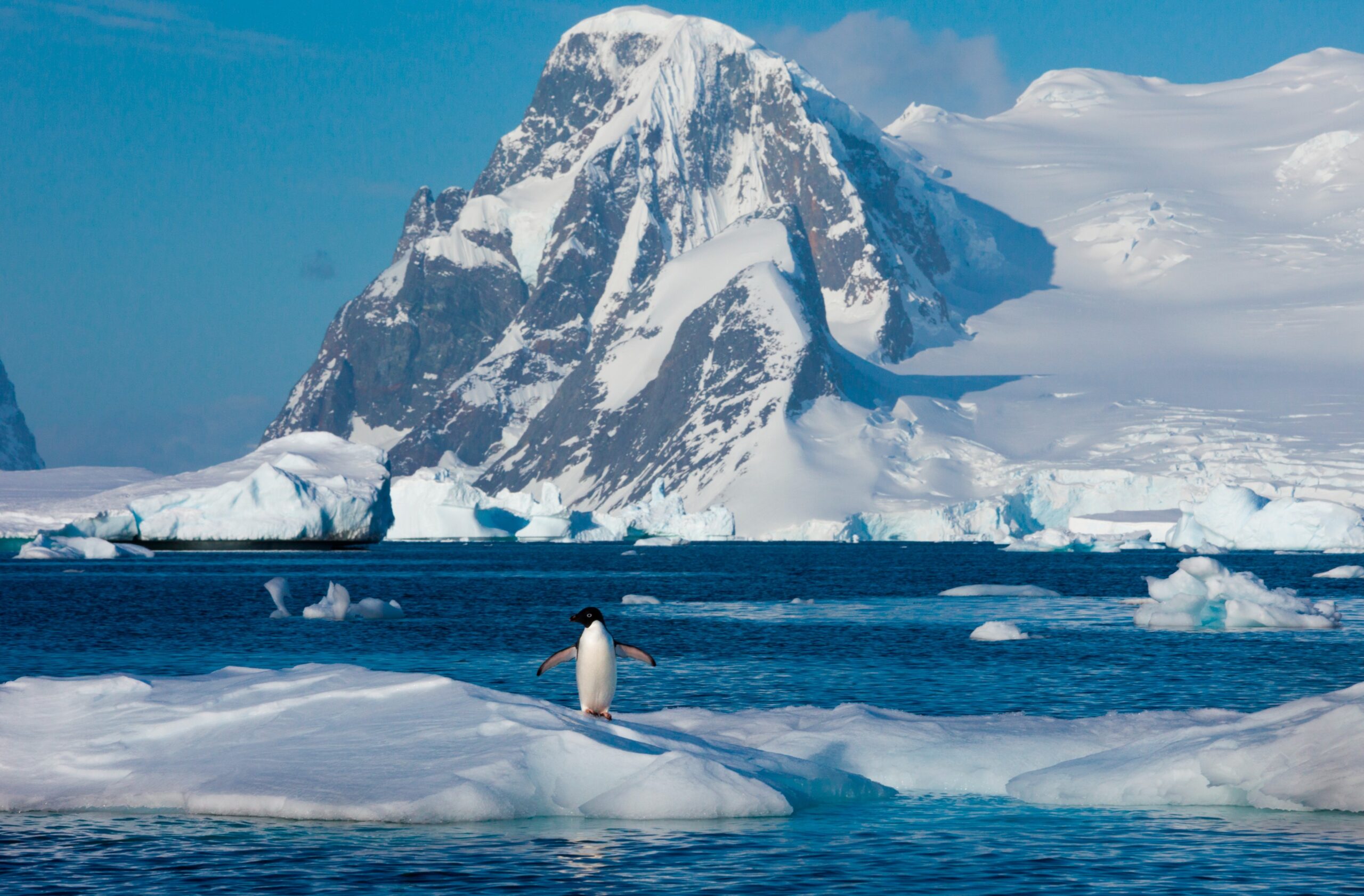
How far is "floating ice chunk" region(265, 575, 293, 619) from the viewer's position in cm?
5994

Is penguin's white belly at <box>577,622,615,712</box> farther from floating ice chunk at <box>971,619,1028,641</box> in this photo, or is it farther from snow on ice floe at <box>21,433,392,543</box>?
snow on ice floe at <box>21,433,392,543</box>

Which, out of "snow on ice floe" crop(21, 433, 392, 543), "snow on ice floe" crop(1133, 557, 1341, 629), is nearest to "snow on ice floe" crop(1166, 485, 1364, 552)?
"snow on ice floe" crop(21, 433, 392, 543)

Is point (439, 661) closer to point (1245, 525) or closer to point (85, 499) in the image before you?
point (85, 499)

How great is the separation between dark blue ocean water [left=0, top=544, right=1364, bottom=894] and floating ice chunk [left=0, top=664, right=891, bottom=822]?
0.31 m

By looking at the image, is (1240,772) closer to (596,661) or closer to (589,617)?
(596,661)

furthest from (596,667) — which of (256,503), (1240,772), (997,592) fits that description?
(256,503)

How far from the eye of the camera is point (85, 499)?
139125 millimetres

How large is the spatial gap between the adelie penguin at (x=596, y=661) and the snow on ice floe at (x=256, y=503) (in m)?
108

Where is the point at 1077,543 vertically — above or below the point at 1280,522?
below

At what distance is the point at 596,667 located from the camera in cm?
2289

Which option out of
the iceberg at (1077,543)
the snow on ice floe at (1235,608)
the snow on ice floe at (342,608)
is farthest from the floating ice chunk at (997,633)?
the iceberg at (1077,543)

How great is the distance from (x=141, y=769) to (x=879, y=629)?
4008 centimetres

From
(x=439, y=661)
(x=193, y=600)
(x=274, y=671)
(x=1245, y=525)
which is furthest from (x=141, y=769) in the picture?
(x=1245, y=525)

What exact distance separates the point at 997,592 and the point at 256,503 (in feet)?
228
